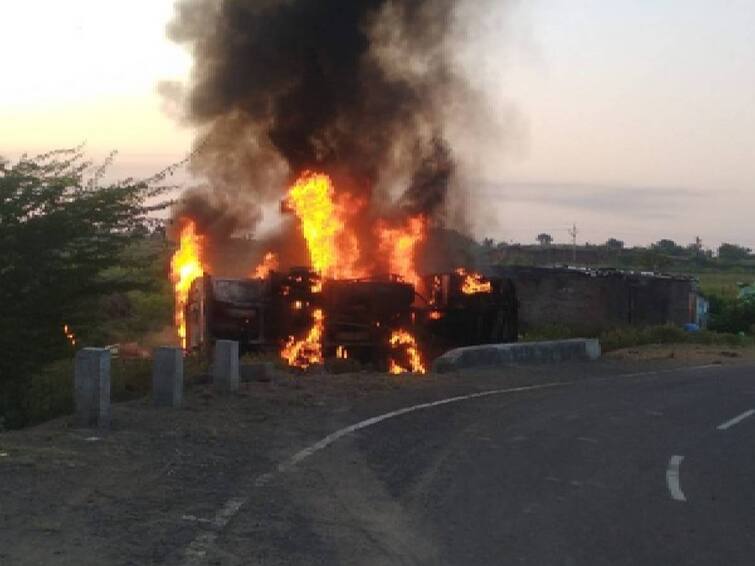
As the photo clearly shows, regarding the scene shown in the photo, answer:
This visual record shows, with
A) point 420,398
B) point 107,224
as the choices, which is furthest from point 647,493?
point 107,224

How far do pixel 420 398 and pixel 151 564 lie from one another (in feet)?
29.3

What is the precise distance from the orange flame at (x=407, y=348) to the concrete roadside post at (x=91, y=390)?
11133mm

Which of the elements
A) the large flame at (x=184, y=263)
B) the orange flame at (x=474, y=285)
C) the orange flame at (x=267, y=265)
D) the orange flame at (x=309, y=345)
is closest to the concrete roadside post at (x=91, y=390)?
the orange flame at (x=309, y=345)

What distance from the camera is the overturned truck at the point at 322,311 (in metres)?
20.2

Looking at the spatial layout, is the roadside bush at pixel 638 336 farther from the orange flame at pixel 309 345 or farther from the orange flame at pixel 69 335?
the orange flame at pixel 69 335

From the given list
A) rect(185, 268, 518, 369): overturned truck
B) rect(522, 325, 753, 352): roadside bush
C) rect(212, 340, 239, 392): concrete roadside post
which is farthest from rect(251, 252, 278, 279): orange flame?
rect(212, 340, 239, 392): concrete roadside post

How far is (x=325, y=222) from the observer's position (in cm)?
2467

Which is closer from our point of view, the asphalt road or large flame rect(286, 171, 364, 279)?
the asphalt road

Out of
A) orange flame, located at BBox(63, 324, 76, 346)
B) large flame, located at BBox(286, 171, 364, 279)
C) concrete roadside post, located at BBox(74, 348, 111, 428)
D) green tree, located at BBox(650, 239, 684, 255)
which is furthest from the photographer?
green tree, located at BBox(650, 239, 684, 255)

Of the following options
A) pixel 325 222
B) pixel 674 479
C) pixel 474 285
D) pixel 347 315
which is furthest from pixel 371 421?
pixel 325 222

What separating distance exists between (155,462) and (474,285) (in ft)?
49.2

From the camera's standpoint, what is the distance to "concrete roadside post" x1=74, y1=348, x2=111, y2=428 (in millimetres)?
10289

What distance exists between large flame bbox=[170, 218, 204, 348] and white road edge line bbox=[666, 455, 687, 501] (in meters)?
14.5

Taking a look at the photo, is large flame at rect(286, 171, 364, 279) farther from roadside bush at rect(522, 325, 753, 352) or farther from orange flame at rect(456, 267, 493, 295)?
roadside bush at rect(522, 325, 753, 352)
